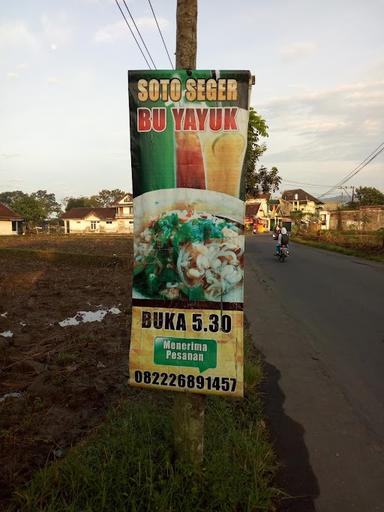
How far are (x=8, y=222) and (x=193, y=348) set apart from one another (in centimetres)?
5556

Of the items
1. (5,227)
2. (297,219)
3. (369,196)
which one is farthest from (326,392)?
(369,196)

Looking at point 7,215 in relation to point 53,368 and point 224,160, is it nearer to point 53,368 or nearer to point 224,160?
point 53,368

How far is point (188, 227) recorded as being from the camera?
2809mm

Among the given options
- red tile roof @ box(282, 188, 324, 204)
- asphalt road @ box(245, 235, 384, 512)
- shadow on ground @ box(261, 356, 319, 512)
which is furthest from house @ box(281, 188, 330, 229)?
shadow on ground @ box(261, 356, 319, 512)

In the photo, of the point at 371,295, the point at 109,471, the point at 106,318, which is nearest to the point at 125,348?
the point at 106,318

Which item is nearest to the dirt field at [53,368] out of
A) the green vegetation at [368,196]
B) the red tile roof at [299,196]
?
the green vegetation at [368,196]

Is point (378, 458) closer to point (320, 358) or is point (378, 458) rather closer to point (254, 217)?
point (320, 358)

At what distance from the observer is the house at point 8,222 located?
52750mm

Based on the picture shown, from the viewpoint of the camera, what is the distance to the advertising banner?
271cm

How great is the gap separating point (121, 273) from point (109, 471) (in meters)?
14.0

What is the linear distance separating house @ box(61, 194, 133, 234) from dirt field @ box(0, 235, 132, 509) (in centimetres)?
5997

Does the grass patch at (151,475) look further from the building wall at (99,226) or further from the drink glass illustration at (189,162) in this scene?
the building wall at (99,226)

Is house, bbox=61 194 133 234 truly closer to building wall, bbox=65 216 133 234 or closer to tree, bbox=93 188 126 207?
building wall, bbox=65 216 133 234

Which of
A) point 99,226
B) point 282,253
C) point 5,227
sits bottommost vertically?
point 282,253
